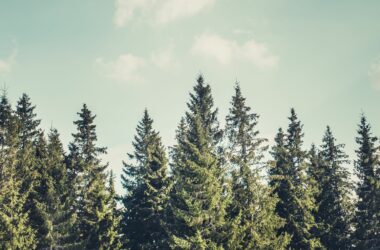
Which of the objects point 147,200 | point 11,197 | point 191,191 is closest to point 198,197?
point 191,191

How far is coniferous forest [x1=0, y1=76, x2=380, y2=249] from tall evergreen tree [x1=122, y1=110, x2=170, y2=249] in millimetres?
107

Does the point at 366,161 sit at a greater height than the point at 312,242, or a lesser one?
greater

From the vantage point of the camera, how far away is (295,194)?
37.5m

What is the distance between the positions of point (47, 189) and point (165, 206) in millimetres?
10810

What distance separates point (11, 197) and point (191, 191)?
15.6 metres

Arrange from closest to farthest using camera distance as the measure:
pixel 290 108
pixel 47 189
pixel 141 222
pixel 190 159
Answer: pixel 190 159, pixel 47 189, pixel 141 222, pixel 290 108

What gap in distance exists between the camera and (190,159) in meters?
30.2

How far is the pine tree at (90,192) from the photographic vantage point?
1420 inches

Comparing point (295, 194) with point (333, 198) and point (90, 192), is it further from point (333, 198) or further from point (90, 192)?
point (90, 192)

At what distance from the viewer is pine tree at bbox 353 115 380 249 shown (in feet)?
124

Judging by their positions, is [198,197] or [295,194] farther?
[295,194]

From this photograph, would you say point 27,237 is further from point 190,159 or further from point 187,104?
point 187,104

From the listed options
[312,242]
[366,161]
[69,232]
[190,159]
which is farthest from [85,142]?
→ [366,161]

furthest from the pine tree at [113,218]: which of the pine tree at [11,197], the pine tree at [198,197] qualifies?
the pine tree at [198,197]
